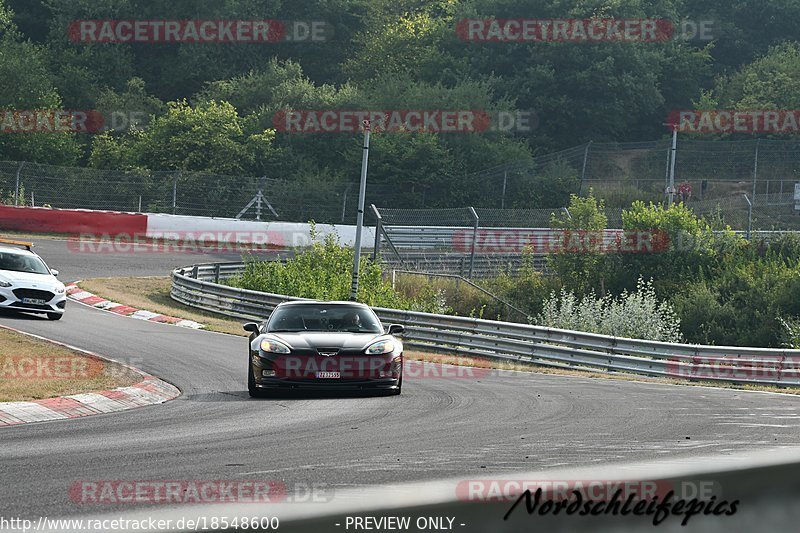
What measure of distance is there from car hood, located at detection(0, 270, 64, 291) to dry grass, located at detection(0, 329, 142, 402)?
16.4 feet

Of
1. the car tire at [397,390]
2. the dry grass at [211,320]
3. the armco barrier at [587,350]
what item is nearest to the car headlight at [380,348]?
the car tire at [397,390]

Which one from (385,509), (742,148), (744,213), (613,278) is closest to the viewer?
(385,509)

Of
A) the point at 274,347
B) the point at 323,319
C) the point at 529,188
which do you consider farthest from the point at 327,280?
the point at 529,188

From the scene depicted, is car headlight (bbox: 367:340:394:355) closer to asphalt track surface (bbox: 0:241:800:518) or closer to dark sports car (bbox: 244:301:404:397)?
dark sports car (bbox: 244:301:404:397)

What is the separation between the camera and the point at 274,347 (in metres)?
14.3

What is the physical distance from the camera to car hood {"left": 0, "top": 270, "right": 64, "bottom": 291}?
23.2m

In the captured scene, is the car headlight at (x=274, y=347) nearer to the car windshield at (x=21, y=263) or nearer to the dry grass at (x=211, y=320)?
the dry grass at (x=211, y=320)

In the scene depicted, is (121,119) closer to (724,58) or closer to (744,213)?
(744,213)

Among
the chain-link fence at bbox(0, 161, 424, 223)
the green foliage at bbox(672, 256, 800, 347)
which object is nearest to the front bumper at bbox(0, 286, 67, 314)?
the chain-link fence at bbox(0, 161, 424, 223)

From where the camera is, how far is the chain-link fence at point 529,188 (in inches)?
1751

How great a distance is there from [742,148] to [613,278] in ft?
75.6

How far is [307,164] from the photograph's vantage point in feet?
209

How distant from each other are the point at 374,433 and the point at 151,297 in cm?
2328

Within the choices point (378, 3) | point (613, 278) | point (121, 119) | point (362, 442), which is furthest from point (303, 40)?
point (362, 442)
